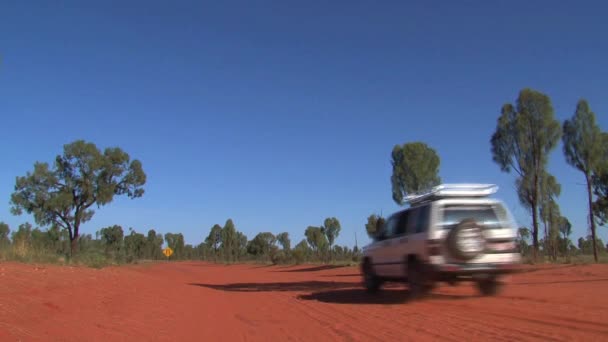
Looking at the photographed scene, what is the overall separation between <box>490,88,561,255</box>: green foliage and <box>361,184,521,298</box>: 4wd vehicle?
1566cm

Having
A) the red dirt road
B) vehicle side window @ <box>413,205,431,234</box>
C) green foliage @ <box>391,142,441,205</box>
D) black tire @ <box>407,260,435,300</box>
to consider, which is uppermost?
green foliage @ <box>391,142,441,205</box>

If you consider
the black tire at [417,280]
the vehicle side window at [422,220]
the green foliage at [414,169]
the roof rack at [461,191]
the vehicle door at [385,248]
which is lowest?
the black tire at [417,280]

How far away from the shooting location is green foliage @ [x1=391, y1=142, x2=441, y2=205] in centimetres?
3086

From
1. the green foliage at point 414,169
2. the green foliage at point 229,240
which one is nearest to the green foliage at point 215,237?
the green foliage at point 229,240

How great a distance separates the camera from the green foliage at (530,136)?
24.3 m

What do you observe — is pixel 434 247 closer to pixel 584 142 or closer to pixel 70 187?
pixel 584 142

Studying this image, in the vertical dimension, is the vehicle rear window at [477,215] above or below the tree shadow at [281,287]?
above

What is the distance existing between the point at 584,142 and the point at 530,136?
10.0 feet

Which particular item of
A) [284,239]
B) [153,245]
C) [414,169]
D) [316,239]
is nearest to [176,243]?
[153,245]

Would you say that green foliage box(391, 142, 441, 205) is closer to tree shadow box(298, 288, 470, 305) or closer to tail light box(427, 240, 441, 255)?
tree shadow box(298, 288, 470, 305)

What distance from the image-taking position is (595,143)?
25.0 metres

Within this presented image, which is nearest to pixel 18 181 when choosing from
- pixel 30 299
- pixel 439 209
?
pixel 30 299

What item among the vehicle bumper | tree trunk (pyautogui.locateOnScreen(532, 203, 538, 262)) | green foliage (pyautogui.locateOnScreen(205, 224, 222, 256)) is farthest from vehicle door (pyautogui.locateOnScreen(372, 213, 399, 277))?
green foliage (pyautogui.locateOnScreen(205, 224, 222, 256))

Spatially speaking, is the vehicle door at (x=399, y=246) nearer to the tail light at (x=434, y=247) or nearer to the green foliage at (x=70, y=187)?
the tail light at (x=434, y=247)
